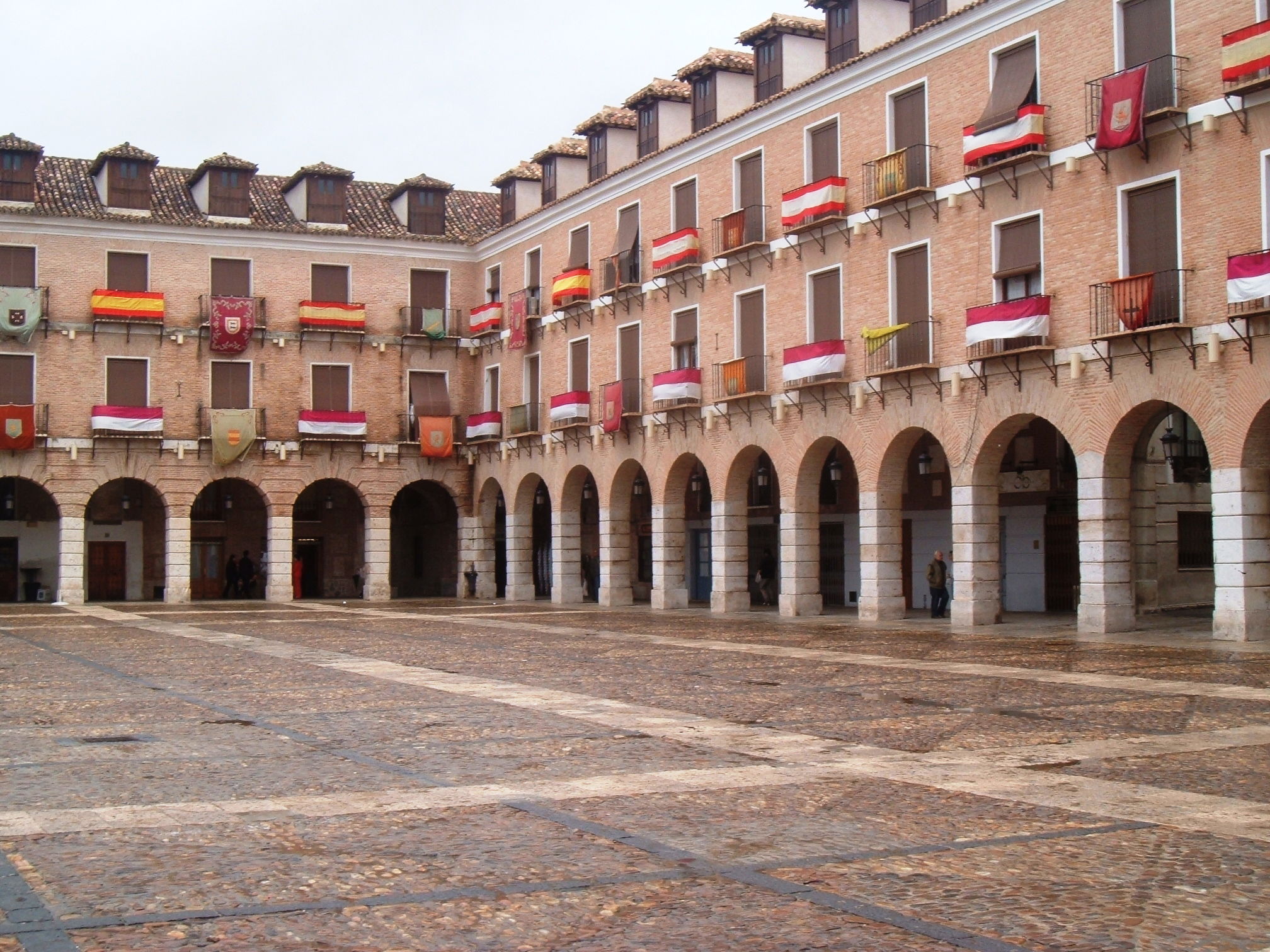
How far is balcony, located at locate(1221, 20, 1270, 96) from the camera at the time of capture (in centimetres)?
2370

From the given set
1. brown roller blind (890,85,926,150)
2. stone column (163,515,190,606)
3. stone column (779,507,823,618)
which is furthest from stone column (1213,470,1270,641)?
stone column (163,515,190,606)

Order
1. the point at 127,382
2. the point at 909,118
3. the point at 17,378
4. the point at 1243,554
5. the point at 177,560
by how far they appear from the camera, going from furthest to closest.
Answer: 1. the point at 177,560
2. the point at 127,382
3. the point at 17,378
4. the point at 909,118
5. the point at 1243,554

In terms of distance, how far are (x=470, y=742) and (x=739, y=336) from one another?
24.8m

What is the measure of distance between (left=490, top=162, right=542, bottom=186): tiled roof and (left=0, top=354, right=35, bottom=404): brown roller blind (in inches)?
628

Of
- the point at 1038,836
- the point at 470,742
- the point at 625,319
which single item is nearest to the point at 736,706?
the point at 470,742

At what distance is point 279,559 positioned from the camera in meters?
49.3

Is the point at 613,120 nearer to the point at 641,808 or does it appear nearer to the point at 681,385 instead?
the point at 681,385

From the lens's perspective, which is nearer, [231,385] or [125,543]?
[231,385]

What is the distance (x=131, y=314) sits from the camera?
46.8m

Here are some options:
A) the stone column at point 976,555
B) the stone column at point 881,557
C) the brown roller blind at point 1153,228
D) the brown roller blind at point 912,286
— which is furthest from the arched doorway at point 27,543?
the brown roller blind at point 1153,228

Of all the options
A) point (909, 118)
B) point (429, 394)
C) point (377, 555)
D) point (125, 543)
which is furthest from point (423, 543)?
point (909, 118)

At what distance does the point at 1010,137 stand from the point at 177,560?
3044 cm

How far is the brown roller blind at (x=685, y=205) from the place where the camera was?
3953cm

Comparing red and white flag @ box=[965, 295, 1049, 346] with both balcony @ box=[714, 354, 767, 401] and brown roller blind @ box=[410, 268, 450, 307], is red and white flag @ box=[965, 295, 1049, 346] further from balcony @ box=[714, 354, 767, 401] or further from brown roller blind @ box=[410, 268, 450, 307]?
brown roller blind @ box=[410, 268, 450, 307]
